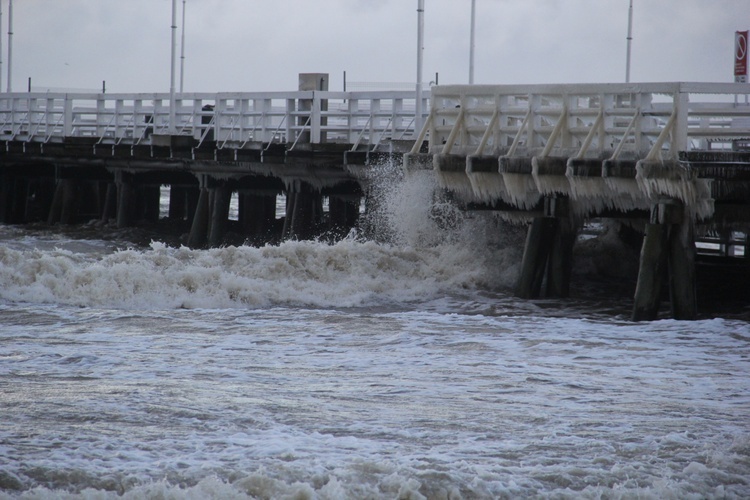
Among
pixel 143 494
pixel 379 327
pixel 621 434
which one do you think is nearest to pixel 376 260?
pixel 379 327

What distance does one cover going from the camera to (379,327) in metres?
14.1

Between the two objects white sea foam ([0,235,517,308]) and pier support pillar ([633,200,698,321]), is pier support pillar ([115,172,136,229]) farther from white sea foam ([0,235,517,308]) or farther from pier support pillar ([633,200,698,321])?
pier support pillar ([633,200,698,321])

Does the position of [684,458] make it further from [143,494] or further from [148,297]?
[148,297]

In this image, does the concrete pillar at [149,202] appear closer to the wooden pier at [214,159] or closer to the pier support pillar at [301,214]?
the wooden pier at [214,159]

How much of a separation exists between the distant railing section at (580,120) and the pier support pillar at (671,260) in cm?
79

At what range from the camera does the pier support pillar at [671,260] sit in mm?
14539

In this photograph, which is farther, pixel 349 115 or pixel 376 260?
pixel 349 115

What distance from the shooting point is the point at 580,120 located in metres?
18.5

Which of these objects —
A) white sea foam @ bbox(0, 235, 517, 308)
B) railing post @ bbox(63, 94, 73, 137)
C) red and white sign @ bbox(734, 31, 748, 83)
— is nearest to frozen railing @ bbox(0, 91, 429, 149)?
railing post @ bbox(63, 94, 73, 137)

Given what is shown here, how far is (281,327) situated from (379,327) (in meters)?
1.21

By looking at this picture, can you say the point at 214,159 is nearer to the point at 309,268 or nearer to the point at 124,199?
the point at 124,199

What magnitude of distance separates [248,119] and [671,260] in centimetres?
1537

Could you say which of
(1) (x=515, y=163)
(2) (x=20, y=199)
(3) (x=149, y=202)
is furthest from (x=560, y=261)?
(2) (x=20, y=199)

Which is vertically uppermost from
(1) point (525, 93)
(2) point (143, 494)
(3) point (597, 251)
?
(1) point (525, 93)
